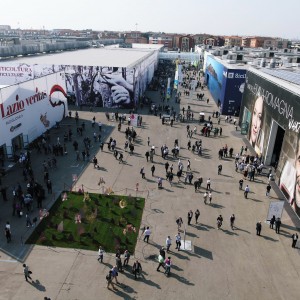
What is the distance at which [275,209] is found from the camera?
2128cm

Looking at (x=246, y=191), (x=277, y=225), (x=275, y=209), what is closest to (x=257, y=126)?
(x=246, y=191)

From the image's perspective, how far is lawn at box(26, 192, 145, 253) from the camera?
1923cm

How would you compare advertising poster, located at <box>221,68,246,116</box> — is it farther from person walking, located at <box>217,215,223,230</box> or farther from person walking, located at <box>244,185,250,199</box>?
person walking, located at <box>217,215,223,230</box>

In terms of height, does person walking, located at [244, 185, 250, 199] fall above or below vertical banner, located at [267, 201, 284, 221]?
below

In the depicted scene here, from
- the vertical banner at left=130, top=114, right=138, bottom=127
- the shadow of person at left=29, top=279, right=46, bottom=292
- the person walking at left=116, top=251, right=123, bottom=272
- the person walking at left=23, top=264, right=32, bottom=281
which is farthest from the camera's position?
the vertical banner at left=130, top=114, right=138, bottom=127

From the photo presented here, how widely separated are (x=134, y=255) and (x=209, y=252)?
445 cm

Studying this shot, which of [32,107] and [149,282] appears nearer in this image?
[149,282]

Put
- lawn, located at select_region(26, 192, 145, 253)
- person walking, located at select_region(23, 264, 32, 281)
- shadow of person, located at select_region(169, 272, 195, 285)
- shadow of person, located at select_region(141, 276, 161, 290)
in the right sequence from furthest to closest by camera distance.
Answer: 1. lawn, located at select_region(26, 192, 145, 253)
2. shadow of person, located at select_region(169, 272, 195, 285)
3. shadow of person, located at select_region(141, 276, 161, 290)
4. person walking, located at select_region(23, 264, 32, 281)

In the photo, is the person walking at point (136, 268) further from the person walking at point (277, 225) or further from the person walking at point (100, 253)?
the person walking at point (277, 225)

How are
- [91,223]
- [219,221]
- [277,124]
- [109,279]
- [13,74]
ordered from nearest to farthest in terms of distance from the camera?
1. [109,279]
2. [219,221]
3. [91,223]
4. [277,124]
5. [13,74]

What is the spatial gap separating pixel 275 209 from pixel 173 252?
772 cm

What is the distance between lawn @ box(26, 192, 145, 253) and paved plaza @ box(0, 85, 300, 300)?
630mm

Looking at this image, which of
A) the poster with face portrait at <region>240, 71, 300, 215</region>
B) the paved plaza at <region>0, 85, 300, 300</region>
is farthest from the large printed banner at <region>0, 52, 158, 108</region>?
the paved plaza at <region>0, 85, 300, 300</region>

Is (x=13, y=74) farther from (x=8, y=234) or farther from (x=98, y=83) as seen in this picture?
(x=8, y=234)
